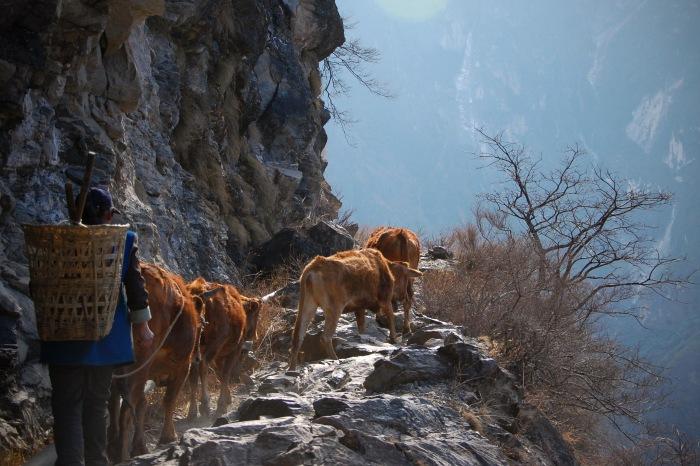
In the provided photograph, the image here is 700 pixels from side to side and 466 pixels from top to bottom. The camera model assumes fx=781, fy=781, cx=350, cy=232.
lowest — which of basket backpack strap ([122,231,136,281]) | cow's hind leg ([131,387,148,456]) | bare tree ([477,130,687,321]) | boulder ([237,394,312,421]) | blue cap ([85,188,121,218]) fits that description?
cow's hind leg ([131,387,148,456])

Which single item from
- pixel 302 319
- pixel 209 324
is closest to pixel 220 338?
pixel 209 324

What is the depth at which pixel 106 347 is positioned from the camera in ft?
16.8

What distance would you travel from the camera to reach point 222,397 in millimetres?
9102

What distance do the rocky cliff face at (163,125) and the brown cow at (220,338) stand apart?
72.9 inches

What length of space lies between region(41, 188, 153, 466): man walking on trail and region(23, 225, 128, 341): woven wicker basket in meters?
0.17

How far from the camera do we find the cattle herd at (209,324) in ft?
20.9

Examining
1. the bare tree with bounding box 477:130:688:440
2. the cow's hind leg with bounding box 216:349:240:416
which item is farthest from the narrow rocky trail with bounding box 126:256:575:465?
the bare tree with bounding box 477:130:688:440

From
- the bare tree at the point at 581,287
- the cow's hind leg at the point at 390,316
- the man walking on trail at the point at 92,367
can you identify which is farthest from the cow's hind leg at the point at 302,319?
the man walking on trail at the point at 92,367

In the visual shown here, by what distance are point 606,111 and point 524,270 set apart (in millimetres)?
90138

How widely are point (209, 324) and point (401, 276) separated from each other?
17.6ft

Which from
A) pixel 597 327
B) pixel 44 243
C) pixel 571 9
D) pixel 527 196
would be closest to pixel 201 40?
pixel 527 196

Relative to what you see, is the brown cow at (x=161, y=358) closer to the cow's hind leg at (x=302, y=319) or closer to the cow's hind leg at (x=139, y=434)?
the cow's hind leg at (x=139, y=434)

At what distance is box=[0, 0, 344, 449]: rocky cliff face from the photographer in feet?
26.5

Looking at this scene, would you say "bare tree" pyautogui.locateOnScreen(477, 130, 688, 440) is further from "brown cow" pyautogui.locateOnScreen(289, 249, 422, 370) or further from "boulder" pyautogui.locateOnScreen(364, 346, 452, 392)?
"boulder" pyautogui.locateOnScreen(364, 346, 452, 392)
